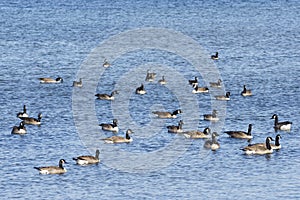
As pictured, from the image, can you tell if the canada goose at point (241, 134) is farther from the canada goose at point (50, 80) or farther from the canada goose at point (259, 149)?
the canada goose at point (50, 80)

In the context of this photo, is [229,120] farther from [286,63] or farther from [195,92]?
[286,63]

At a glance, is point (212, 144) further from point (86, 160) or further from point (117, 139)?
point (86, 160)

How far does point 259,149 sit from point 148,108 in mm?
12309

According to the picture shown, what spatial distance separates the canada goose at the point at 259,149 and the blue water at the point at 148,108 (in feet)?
1.34

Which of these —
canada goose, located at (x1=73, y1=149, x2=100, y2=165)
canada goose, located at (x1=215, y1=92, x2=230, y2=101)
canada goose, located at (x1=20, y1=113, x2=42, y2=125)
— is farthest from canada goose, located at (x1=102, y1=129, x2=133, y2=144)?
canada goose, located at (x1=215, y1=92, x2=230, y2=101)

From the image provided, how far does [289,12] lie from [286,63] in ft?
160

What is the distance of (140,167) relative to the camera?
50.2 m

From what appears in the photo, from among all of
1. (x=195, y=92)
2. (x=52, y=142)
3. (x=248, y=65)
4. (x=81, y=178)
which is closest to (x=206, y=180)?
(x=81, y=178)

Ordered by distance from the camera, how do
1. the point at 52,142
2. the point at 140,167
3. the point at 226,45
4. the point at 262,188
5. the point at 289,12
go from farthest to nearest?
1. the point at 289,12
2. the point at 226,45
3. the point at 52,142
4. the point at 140,167
5. the point at 262,188

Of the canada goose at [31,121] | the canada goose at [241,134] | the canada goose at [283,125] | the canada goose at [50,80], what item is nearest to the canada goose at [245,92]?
the canada goose at [283,125]

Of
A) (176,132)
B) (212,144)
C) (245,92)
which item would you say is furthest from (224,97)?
(212,144)

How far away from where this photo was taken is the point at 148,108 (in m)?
64.6

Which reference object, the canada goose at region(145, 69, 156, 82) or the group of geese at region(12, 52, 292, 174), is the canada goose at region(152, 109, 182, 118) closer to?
the group of geese at region(12, 52, 292, 174)

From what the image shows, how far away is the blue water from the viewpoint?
47406mm
